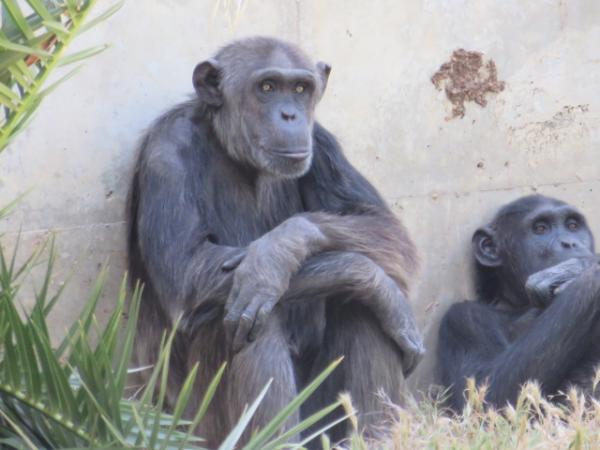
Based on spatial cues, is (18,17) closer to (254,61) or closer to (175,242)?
(175,242)

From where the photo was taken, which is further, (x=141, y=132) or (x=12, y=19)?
(x=141, y=132)

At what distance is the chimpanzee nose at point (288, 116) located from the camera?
5.63 metres

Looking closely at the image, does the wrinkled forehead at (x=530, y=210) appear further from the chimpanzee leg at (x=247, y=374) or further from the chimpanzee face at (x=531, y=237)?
the chimpanzee leg at (x=247, y=374)

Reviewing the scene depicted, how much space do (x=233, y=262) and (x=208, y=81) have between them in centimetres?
97

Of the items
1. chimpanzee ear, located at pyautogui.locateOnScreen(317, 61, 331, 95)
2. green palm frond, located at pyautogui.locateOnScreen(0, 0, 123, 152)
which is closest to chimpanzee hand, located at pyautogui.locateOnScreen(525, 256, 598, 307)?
chimpanzee ear, located at pyautogui.locateOnScreen(317, 61, 331, 95)

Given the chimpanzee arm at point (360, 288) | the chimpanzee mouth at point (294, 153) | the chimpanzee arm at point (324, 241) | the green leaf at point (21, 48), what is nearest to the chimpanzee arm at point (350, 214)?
the chimpanzee arm at point (324, 241)

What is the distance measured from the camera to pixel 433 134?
698cm

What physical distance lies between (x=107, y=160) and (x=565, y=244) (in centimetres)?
247

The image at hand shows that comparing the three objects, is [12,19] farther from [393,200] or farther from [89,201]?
[393,200]

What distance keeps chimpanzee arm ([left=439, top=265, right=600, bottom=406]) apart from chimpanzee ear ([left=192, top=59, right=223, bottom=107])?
1.76 meters

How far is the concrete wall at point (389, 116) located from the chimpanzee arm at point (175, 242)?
1.67 feet

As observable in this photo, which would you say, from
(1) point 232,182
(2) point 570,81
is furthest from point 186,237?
(2) point 570,81

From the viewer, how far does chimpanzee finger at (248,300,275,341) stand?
508 centimetres

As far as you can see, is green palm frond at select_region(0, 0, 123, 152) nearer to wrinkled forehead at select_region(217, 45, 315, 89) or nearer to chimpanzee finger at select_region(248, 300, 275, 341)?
chimpanzee finger at select_region(248, 300, 275, 341)
